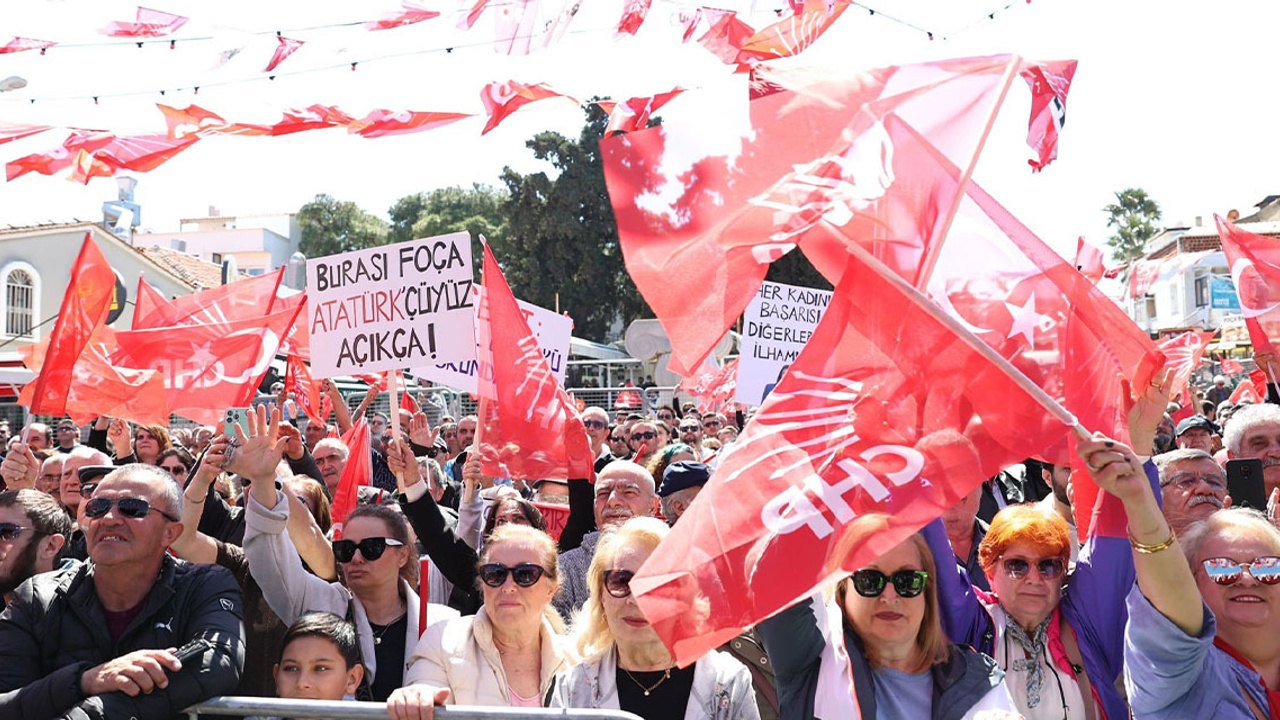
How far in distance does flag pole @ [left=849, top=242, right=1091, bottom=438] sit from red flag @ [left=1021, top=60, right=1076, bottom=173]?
5389mm

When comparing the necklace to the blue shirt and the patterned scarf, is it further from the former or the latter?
the blue shirt

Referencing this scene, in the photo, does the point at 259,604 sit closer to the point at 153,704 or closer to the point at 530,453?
the point at 153,704

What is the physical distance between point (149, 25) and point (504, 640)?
222 inches

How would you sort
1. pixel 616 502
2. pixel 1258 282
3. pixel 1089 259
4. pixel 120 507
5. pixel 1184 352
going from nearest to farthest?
pixel 120 507
pixel 616 502
pixel 1258 282
pixel 1184 352
pixel 1089 259

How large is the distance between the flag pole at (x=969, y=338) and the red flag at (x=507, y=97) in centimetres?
594

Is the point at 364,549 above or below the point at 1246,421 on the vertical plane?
below

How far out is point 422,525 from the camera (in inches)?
209

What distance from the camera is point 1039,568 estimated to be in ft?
11.7

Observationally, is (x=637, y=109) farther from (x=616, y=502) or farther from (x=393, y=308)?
(x=616, y=502)

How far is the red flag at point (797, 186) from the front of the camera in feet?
10.4

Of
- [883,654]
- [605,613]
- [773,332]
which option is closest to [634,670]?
[605,613]

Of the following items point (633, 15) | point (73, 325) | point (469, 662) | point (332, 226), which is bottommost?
point (469, 662)

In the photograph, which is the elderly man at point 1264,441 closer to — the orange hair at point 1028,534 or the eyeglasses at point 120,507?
the orange hair at point 1028,534

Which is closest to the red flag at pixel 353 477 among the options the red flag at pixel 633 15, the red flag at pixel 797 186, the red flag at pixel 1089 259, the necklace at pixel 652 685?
the red flag at pixel 633 15
